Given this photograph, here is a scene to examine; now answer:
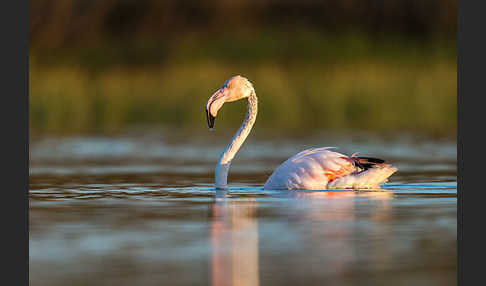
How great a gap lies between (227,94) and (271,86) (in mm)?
13153

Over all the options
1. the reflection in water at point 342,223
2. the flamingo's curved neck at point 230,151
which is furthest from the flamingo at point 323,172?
the reflection in water at point 342,223

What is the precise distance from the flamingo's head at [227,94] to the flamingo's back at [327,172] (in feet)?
3.54

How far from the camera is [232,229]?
362 inches

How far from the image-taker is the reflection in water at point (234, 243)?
7223 millimetres

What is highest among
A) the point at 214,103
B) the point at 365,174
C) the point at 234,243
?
the point at 214,103

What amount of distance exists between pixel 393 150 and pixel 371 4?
2192cm

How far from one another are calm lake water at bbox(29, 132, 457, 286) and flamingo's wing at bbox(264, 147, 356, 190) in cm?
17

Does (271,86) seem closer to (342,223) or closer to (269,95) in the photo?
(269,95)

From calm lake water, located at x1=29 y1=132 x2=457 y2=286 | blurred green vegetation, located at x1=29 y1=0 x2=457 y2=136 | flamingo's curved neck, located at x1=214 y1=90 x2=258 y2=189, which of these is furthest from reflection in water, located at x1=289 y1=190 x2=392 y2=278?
blurred green vegetation, located at x1=29 y1=0 x2=457 y2=136

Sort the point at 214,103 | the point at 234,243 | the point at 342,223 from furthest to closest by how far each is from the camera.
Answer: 1. the point at 214,103
2. the point at 342,223
3. the point at 234,243

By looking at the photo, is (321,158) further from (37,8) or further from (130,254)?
(37,8)

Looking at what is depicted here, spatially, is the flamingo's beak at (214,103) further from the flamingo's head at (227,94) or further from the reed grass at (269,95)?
the reed grass at (269,95)

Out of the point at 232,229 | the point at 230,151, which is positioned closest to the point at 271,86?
the point at 230,151

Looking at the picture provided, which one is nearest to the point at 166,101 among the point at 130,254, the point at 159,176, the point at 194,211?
the point at 159,176
